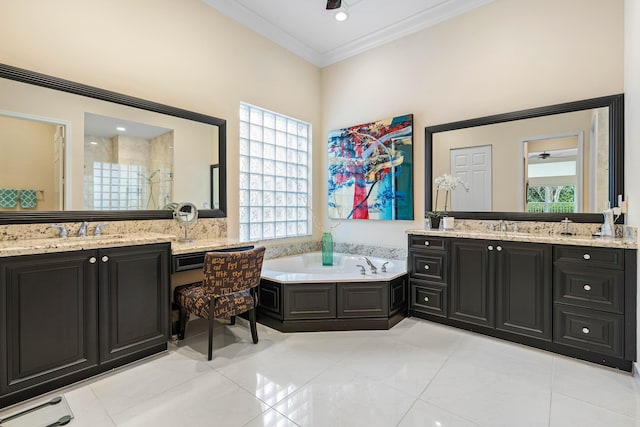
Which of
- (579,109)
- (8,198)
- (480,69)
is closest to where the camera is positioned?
(8,198)

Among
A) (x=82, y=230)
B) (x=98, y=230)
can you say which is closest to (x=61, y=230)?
(x=82, y=230)

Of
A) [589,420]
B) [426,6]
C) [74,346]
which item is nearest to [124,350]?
[74,346]

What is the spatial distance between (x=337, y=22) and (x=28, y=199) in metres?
3.55

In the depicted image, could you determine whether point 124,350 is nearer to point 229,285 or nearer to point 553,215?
point 229,285

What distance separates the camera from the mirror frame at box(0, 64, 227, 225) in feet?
7.21

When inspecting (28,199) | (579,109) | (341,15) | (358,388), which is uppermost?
(341,15)

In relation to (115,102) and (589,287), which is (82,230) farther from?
(589,287)

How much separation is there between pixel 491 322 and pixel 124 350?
3004 millimetres

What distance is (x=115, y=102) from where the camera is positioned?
265 cm

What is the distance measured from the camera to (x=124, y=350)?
2.24 m

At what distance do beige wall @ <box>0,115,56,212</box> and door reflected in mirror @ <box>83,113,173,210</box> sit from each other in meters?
0.23

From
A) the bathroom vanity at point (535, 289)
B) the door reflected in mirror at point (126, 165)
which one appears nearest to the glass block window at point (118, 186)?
the door reflected in mirror at point (126, 165)

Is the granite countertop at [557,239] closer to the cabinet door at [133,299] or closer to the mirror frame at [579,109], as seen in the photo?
the mirror frame at [579,109]

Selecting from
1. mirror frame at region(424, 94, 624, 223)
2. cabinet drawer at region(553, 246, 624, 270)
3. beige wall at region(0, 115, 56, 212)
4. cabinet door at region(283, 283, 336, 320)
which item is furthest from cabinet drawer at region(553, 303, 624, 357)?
beige wall at region(0, 115, 56, 212)
